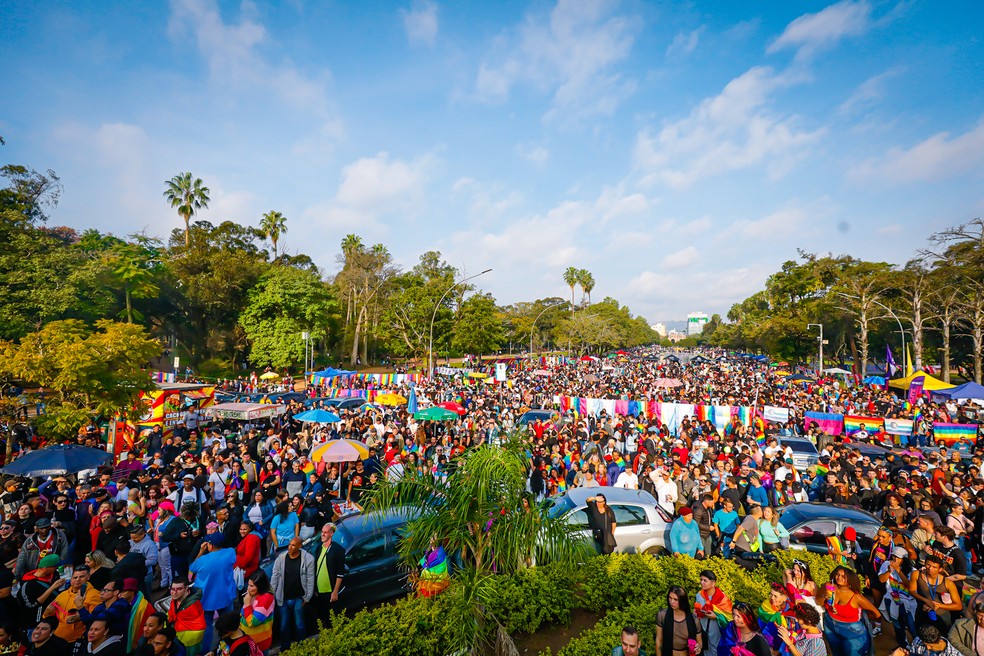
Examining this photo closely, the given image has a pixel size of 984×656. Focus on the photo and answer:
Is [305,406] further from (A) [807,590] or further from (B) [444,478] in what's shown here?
(A) [807,590]

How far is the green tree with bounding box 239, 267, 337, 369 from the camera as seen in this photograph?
139 ft

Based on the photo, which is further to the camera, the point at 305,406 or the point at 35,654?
the point at 305,406

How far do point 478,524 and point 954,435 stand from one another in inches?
796

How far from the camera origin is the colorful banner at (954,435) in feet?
52.9

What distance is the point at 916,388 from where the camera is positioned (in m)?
23.9

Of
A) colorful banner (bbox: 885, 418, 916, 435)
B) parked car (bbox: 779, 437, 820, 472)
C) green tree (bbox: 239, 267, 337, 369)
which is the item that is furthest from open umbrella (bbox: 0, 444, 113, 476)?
green tree (bbox: 239, 267, 337, 369)

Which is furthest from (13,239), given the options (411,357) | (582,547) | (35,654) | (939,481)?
(411,357)

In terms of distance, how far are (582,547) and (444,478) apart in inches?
69.8

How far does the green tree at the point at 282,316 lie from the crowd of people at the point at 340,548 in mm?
28451

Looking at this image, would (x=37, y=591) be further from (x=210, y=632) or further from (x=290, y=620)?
(x=290, y=620)

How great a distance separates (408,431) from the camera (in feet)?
54.8

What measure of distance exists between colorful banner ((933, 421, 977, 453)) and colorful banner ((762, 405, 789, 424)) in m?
4.50

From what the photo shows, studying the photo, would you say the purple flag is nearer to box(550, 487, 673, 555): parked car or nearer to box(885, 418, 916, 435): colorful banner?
box(885, 418, 916, 435): colorful banner

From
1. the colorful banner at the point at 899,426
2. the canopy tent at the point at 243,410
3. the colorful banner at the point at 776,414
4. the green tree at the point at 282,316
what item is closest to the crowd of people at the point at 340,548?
the canopy tent at the point at 243,410
